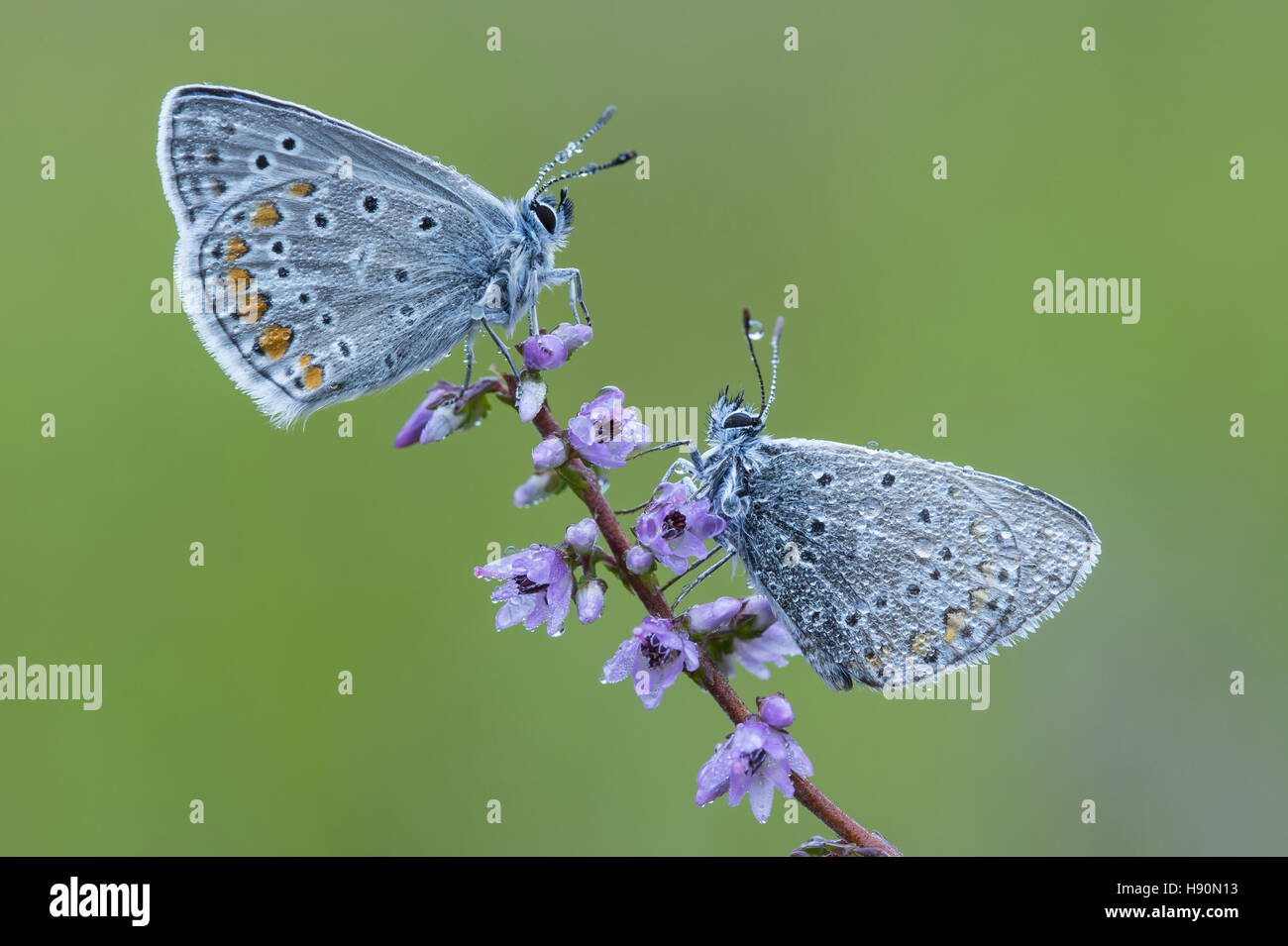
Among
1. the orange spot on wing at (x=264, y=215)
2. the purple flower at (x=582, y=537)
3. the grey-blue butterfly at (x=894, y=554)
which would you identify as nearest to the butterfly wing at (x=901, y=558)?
the grey-blue butterfly at (x=894, y=554)

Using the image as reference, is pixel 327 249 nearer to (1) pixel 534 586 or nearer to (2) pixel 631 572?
(1) pixel 534 586

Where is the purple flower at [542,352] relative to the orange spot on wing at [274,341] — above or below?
below

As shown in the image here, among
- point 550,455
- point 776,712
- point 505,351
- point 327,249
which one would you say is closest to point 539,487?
point 550,455

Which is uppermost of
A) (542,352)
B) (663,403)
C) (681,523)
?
(663,403)

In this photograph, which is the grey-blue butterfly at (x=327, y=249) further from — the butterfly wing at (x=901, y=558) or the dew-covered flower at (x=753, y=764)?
the dew-covered flower at (x=753, y=764)

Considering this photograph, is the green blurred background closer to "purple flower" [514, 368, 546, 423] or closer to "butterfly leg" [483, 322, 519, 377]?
"butterfly leg" [483, 322, 519, 377]

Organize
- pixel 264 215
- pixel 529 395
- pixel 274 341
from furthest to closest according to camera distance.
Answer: pixel 264 215 → pixel 274 341 → pixel 529 395

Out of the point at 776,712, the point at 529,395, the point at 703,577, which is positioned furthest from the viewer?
the point at 703,577
